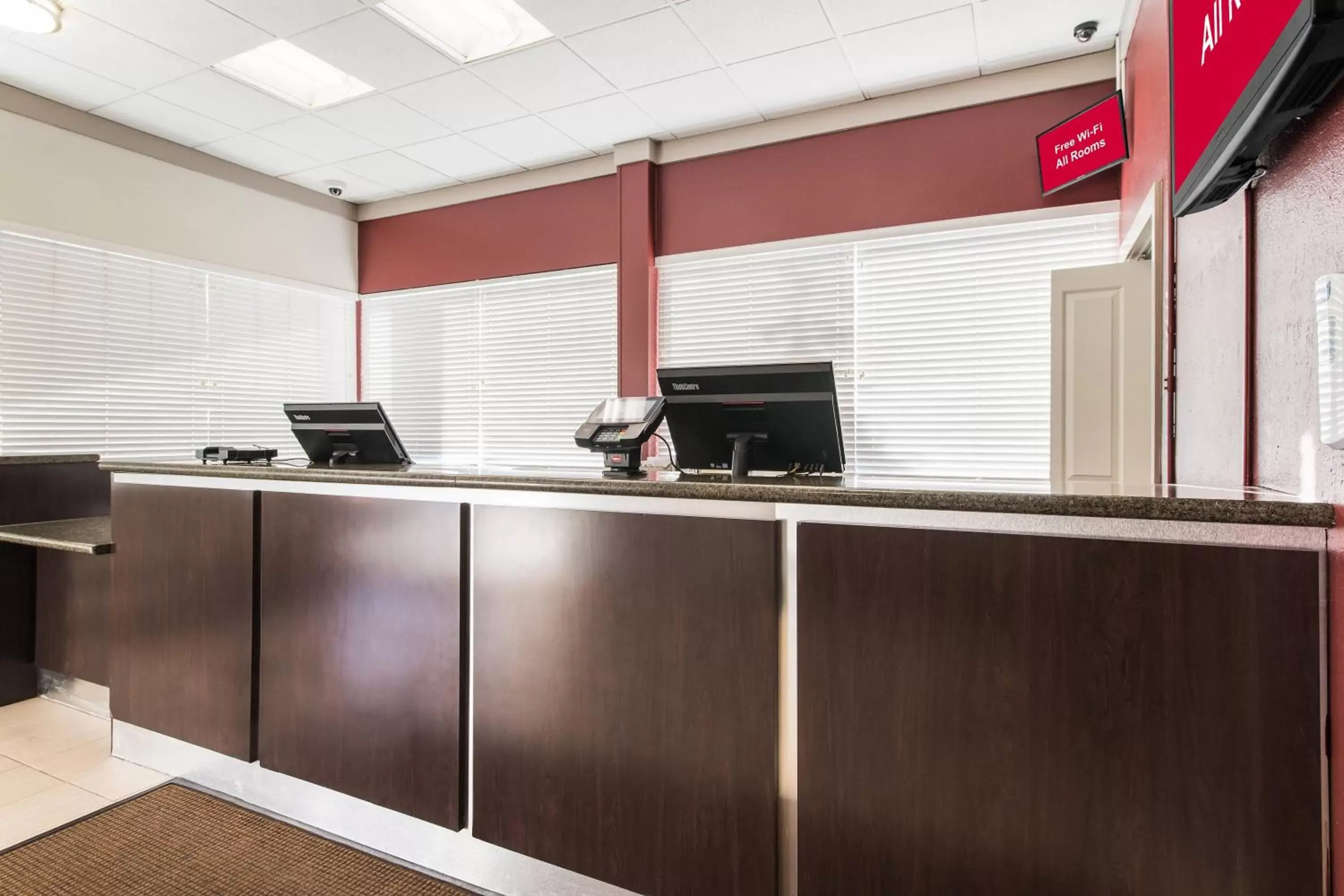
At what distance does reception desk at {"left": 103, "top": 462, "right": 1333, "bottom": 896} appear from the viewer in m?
1.27

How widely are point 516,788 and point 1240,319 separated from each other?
2.16 meters

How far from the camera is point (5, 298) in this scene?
13.3 ft

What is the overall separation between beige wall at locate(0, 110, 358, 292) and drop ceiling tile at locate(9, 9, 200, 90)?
66 centimetres

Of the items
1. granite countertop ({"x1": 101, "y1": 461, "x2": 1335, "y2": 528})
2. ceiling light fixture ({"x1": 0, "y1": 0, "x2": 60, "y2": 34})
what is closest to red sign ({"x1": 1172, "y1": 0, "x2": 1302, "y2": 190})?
granite countertop ({"x1": 101, "y1": 461, "x2": 1335, "y2": 528})

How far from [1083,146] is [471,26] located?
317cm

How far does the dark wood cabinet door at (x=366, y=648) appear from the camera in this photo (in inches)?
83.4

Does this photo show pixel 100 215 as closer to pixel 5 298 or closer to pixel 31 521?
pixel 5 298

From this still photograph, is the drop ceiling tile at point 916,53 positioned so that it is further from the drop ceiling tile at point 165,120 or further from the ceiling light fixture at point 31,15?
the drop ceiling tile at point 165,120

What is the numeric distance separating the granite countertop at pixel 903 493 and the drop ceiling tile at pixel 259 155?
11.0ft

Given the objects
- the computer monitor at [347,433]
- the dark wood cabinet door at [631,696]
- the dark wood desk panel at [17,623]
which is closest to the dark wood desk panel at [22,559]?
the dark wood desk panel at [17,623]

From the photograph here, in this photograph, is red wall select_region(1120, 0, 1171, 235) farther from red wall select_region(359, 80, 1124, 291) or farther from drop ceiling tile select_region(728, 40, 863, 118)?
drop ceiling tile select_region(728, 40, 863, 118)

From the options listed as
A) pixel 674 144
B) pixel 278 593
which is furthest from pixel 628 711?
pixel 674 144

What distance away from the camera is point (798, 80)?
4070 mm

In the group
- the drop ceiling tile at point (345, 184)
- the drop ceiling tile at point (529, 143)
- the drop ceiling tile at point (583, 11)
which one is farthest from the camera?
the drop ceiling tile at point (345, 184)
